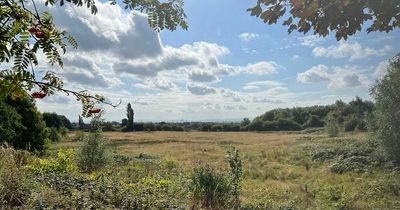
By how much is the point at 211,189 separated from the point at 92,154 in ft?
33.6

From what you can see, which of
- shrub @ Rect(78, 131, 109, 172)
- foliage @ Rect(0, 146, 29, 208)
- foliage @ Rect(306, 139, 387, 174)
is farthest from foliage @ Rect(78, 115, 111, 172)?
foliage @ Rect(306, 139, 387, 174)

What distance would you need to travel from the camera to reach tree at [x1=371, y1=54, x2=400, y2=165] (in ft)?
85.3

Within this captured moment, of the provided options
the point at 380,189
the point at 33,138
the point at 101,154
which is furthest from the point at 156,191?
the point at 33,138

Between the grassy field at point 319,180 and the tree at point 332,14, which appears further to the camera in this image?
the grassy field at point 319,180

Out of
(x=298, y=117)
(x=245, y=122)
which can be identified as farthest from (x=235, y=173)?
(x=245, y=122)

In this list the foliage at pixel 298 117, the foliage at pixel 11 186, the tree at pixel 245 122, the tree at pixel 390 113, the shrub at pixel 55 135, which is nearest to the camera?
the foliage at pixel 11 186

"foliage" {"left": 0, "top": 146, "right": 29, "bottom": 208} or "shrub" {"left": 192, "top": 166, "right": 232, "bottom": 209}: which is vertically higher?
"foliage" {"left": 0, "top": 146, "right": 29, "bottom": 208}

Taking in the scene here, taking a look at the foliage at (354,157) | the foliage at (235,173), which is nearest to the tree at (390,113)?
the foliage at (354,157)

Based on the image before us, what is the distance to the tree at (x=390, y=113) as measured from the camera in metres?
26.0

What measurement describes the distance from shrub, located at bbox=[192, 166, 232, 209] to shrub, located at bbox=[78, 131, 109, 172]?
8.89 metres

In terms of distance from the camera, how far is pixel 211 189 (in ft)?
37.7

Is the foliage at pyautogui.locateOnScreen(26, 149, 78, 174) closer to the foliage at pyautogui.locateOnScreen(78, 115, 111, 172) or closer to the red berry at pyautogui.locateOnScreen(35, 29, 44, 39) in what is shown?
the foliage at pyautogui.locateOnScreen(78, 115, 111, 172)

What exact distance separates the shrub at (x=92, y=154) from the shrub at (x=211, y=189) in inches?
350

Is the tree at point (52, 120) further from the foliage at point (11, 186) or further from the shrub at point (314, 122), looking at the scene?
the shrub at point (314, 122)
